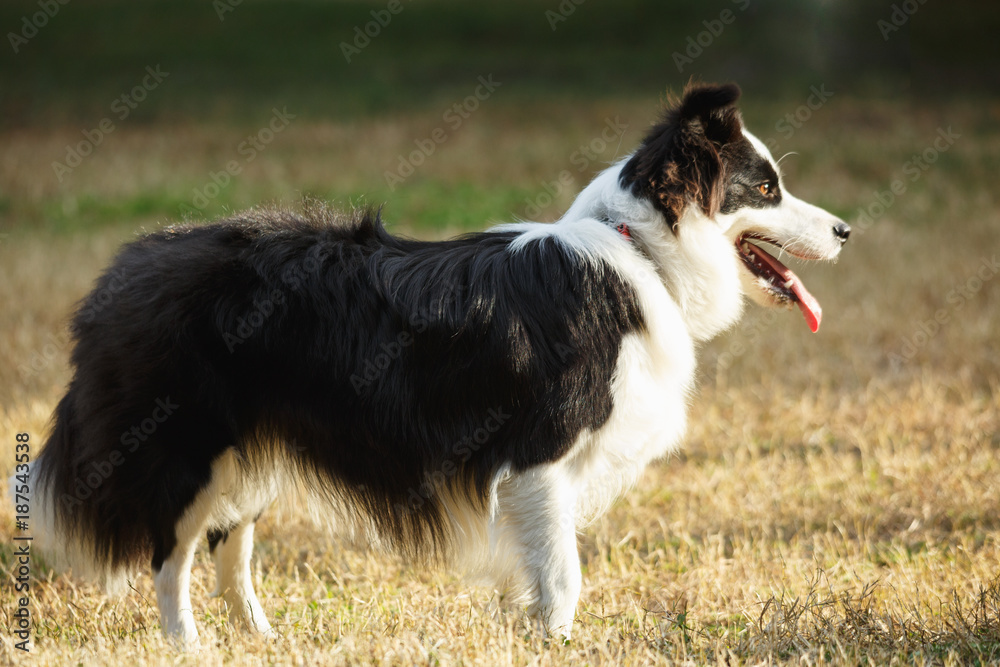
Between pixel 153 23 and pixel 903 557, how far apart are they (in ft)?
82.6

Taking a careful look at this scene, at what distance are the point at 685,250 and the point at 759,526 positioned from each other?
189 centimetres

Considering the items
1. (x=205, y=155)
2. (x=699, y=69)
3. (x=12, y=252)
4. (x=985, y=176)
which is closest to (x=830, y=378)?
(x=985, y=176)

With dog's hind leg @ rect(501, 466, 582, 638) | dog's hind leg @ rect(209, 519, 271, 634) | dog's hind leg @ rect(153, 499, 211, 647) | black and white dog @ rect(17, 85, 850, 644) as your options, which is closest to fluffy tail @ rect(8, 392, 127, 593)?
black and white dog @ rect(17, 85, 850, 644)

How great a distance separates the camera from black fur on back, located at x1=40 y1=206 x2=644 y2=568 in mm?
2990

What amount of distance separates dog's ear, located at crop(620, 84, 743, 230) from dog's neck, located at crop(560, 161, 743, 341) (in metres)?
0.04

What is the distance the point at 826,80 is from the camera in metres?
18.7

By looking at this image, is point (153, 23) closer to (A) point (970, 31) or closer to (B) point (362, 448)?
(A) point (970, 31)

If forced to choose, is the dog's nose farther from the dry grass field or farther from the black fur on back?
the dry grass field

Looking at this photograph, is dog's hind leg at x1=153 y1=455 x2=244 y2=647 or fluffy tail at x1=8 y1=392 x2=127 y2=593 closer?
dog's hind leg at x1=153 y1=455 x2=244 y2=647

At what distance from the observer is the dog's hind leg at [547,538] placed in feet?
9.81

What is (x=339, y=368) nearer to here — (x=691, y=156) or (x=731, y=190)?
(x=691, y=156)

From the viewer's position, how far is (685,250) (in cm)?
313

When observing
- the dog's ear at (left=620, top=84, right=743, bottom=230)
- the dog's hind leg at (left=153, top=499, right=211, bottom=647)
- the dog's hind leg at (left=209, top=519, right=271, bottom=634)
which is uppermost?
the dog's ear at (left=620, top=84, right=743, bottom=230)

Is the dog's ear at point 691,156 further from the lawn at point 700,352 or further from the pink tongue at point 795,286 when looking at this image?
the lawn at point 700,352
